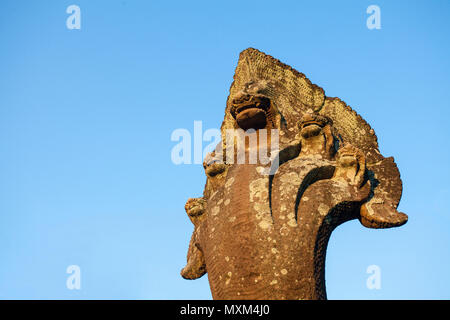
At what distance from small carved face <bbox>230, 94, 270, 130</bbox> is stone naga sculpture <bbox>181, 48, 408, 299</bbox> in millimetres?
12

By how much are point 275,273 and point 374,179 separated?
1.97 metres

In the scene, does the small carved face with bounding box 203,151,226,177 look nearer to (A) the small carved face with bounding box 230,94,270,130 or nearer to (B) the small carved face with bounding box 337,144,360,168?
(A) the small carved face with bounding box 230,94,270,130

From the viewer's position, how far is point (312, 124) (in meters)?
6.36

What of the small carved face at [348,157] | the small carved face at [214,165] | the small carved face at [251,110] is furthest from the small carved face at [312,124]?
the small carved face at [214,165]

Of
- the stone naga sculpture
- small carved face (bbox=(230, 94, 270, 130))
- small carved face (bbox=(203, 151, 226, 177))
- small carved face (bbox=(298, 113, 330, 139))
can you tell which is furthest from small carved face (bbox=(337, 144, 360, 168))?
small carved face (bbox=(203, 151, 226, 177))

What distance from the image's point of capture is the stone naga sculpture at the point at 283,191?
5.27m

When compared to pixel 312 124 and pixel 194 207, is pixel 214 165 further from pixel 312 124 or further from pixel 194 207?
pixel 312 124

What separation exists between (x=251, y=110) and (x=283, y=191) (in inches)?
48.5

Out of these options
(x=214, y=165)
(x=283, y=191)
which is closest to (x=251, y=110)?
(x=214, y=165)

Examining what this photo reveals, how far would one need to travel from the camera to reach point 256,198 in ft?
18.9

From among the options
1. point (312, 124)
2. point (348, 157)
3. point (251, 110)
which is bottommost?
point (348, 157)

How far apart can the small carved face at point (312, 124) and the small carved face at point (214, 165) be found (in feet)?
3.66
